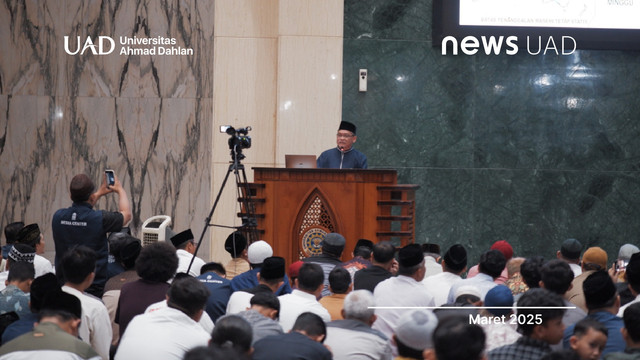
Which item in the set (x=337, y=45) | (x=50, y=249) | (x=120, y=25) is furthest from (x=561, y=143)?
(x=50, y=249)

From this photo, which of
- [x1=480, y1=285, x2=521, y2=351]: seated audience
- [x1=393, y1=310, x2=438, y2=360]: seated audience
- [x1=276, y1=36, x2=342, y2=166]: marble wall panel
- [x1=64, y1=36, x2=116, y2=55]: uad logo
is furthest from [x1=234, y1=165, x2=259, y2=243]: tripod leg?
[x1=64, y1=36, x2=116, y2=55]: uad logo

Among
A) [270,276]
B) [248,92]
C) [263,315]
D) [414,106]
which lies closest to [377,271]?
[270,276]

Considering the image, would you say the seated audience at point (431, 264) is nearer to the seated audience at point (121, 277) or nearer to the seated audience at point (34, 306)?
the seated audience at point (121, 277)

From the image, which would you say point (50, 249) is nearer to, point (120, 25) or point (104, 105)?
point (104, 105)

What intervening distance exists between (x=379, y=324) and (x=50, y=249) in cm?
653

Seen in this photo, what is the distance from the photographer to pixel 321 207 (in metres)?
6.52

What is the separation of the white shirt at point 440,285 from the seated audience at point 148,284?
1.65m

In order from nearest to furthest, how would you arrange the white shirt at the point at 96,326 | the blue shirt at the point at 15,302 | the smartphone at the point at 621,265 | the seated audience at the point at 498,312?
the seated audience at the point at 498,312 < the white shirt at the point at 96,326 < the blue shirt at the point at 15,302 < the smartphone at the point at 621,265

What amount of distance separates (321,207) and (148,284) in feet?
7.90

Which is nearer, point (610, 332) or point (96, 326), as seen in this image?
point (610, 332)

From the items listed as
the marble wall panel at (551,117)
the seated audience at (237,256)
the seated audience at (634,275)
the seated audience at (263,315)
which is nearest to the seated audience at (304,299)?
the seated audience at (263,315)

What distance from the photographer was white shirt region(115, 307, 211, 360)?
339 centimetres

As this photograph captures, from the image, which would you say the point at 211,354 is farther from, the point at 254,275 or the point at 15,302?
the point at 254,275

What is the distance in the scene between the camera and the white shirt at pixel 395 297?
14.6ft
